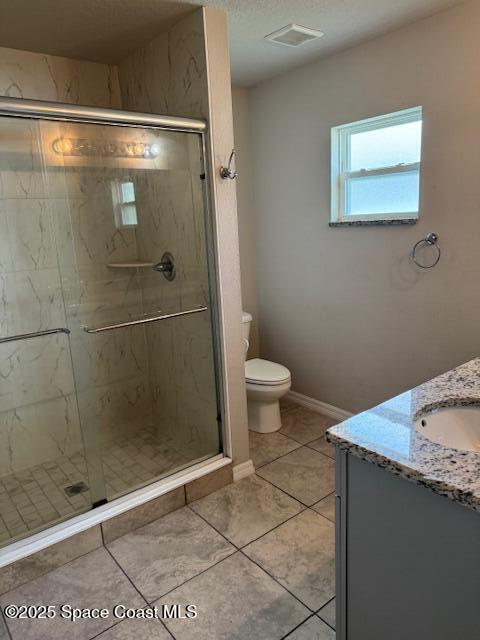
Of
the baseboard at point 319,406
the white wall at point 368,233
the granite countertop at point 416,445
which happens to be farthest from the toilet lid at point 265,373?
the granite countertop at point 416,445

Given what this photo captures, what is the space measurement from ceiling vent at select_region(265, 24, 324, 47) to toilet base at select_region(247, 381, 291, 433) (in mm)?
1960

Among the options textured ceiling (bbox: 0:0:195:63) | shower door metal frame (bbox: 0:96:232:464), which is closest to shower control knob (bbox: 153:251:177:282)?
shower door metal frame (bbox: 0:96:232:464)

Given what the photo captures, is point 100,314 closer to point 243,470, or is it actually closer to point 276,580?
point 243,470

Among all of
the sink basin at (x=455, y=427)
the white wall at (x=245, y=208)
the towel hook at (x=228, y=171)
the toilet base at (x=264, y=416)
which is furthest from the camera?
the white wall at (x=245, y=208)

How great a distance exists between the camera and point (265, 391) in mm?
2865

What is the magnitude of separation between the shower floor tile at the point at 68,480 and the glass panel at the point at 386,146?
79.6 inches

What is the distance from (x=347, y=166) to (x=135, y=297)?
1.53m

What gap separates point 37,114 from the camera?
1.70 m

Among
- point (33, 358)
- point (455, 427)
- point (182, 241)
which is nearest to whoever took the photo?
point (455, 427)

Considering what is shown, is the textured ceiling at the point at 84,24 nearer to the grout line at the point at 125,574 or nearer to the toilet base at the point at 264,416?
the toilet base at the point at 264,416

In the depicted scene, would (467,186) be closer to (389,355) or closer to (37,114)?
(389,355)

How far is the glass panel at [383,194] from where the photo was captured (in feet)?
8.05

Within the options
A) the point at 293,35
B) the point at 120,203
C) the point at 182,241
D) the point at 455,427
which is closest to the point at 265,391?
the point at 182,241

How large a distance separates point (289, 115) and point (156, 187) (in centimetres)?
111
